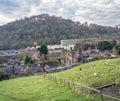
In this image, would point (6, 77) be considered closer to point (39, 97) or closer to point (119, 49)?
point (119, 49)

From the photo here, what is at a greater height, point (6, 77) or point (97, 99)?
point (97, 99)

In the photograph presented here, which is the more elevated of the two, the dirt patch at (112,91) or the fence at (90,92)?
the fence at (90,92)

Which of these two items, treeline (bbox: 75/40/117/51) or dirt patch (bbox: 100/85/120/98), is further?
treeline (bbox: 75/40/117/51)

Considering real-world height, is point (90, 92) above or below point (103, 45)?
below

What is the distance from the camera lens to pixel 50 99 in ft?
77.2

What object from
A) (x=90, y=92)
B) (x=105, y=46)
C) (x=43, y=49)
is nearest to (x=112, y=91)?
(x=90, y=92)

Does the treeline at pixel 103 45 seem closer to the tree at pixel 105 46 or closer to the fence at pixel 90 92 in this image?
the tree at pixel 105 46

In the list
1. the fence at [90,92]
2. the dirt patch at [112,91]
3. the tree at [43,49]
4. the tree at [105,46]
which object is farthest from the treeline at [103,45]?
the fence at [90,92]

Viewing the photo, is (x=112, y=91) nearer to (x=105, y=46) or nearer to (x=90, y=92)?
(x=90, y=92)

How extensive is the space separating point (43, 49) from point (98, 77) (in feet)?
222

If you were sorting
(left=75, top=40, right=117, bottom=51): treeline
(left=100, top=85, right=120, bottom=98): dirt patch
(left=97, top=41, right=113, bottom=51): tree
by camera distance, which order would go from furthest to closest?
1. (left=97, top=41, right=113, bottom=51): tree
2. (left=75, top=40, right=117, bottom=51): treeline
3. (left=100, top=85, right=120, bottom=98): dirt patch

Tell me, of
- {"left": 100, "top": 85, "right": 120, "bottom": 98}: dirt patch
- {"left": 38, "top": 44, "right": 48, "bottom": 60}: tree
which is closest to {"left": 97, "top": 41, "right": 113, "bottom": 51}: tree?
{"left": 38, "top": 44, "right": 48, "bottom": 60}: tree

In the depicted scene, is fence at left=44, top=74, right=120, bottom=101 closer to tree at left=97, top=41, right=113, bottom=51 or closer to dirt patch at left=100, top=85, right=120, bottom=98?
dirt patch at left=100, top=85, right=120, bottom=98

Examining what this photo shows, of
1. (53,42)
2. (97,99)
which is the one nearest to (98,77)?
(97,99)
